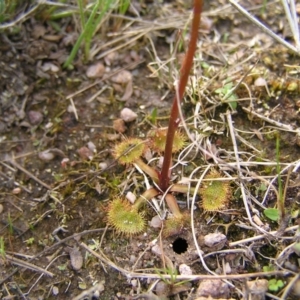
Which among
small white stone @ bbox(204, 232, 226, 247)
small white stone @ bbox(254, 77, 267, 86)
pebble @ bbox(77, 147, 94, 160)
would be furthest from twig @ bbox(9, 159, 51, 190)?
small white stone @ bbox(254, 77, 267, 86)

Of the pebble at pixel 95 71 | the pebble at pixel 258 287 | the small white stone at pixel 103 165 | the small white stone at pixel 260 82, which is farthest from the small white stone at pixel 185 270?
the pebble at pixel 95 71

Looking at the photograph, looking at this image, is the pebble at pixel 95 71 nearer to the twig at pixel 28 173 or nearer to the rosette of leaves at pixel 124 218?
the twig at pixel 28 173

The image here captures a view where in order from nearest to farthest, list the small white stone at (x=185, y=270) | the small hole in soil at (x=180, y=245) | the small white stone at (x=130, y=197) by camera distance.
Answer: the small white stone at (x=185, y=270) → the small hole in soil at (x=180, y=245) → the small white stone at (x=130, y=197)

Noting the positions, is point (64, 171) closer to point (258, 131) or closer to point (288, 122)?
point (258, 131)

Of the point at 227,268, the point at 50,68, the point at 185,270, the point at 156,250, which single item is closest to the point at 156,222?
the point at 156,250

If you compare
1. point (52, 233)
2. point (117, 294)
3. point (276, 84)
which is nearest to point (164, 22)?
point (276, 84)

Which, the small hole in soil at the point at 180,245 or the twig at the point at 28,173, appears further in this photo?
the twig at the point at 28,173

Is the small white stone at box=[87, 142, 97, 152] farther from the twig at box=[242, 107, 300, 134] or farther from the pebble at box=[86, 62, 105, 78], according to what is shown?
the twig at box=[242, 107, 300, 134]
